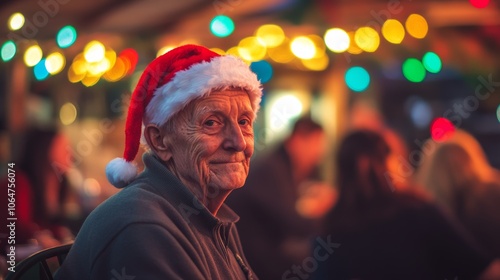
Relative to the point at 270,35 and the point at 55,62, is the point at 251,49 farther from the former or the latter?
the point at 55,62

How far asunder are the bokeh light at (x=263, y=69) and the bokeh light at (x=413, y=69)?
4.50 feet

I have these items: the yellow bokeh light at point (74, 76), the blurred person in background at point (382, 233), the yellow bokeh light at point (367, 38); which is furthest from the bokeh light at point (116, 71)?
→ the blurred person in background at point (382, 233)

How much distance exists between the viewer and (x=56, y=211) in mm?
5742

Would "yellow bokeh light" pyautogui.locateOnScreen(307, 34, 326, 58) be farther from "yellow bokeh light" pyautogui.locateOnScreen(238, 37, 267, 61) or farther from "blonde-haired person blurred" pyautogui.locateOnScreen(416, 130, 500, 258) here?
"blonde-haired person blurred" pyautogui.locateOnScreen(416, 130, 500, 258)

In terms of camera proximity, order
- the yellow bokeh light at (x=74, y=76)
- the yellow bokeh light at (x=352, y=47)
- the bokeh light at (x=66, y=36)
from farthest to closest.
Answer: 1. the yellow bokeh light at (x=352, y=47)
2. the yellow bokeh light at (x=74, y=76)
3. the bokeh light at (x=66, y=36)

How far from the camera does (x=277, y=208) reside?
5.32m

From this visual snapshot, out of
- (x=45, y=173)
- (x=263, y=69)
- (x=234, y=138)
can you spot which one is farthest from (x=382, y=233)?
(x=263, y=69)

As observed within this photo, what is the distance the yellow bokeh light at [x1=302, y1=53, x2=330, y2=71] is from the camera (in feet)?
25.6

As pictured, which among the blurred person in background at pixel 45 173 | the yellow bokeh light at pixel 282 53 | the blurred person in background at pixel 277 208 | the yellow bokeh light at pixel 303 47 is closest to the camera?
the blurred person in background at pixel 277 208

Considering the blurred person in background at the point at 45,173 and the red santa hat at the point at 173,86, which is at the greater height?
the red santa hat at the point at 173,86

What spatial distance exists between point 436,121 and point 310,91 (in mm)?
1434

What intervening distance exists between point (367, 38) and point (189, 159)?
4.90 metres

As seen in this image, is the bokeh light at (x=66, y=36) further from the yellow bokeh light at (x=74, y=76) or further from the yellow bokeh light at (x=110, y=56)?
the yellow bokeh light at (x=74, y=76)

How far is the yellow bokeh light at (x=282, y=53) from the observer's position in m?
7.32
